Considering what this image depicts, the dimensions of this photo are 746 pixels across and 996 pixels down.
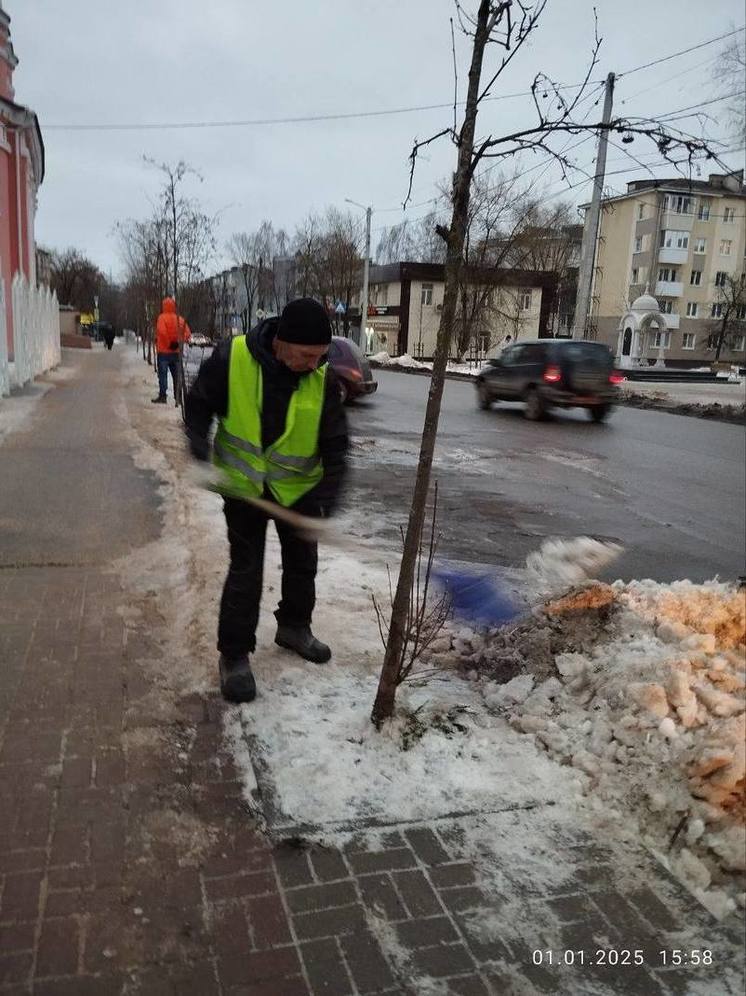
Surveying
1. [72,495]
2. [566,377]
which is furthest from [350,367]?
[72,495]

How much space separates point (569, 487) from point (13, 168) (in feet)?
72.5

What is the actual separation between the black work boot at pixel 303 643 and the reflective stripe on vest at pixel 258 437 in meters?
0.76

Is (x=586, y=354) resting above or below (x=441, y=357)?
below

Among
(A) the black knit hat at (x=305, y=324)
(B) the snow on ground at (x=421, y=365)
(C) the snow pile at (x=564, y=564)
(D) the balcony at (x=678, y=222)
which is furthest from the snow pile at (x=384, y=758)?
(D) the balcony at (x=678, y=222)

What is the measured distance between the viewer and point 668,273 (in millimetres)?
65562

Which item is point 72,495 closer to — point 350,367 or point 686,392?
point 350,367

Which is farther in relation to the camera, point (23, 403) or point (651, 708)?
point (23, 403)

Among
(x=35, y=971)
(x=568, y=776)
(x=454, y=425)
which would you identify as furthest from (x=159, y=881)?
(x=454, y=425)

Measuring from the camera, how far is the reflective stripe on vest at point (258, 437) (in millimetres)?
3229

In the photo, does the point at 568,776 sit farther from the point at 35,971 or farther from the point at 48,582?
the point at 48,582

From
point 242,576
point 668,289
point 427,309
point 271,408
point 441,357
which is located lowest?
point 242,576

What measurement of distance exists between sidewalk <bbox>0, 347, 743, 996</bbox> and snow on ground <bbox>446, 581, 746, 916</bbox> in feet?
0.60

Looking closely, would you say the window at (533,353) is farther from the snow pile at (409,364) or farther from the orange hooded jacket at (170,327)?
the snow pile at (409,364)

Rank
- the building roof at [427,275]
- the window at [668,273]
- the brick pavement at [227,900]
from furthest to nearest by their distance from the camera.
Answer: the window at [668,273] → the building roof at [427,275] → the brick pavement at [227,900]
